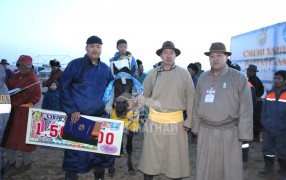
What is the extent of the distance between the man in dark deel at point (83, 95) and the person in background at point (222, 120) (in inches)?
58.5

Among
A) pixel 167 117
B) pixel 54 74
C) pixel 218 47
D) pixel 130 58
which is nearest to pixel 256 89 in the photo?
pixel 130 58

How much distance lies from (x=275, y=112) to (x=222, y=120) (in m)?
2.07

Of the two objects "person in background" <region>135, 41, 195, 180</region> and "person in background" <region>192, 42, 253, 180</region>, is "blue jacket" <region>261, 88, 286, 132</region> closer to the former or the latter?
"person in background" <region>192, 42, 253, 180</region>

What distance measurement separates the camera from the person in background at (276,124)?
4.95 metres

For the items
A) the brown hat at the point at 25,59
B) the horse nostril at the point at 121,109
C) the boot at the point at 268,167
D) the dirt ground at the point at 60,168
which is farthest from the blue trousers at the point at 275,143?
the brown hat at the point at 25,59

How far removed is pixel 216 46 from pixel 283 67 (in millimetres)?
5095

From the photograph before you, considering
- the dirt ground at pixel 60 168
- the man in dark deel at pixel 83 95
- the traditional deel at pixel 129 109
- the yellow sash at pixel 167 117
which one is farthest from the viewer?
the dirt ground at pixel 60 168

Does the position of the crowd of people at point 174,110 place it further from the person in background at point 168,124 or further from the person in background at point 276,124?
the person in background at point 276,124

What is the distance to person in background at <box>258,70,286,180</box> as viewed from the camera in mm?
4953

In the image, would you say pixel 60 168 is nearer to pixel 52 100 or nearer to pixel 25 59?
pixel 52 100

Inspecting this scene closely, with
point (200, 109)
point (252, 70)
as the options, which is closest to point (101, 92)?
point (200, 109)

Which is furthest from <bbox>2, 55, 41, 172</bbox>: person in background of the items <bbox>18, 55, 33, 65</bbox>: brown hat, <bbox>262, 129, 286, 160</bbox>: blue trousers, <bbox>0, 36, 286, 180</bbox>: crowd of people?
<bbox>262, 129, 286, 160</bbox>: blue trousers

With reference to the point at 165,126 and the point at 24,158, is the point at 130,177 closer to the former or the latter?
the point at 165,126

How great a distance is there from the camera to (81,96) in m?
3.88
